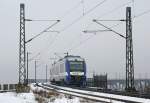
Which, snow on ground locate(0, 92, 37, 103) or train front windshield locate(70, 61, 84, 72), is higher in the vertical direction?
train front windshield locate(70, 61, 84, 72)

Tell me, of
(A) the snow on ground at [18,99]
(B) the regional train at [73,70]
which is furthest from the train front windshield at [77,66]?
(A) the snow on ground at [18,99]

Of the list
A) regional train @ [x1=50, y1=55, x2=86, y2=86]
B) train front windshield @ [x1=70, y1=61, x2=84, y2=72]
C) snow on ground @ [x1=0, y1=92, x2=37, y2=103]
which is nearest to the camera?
snow on ground @ [x1=0, y1=92, x2=37, y2=103]

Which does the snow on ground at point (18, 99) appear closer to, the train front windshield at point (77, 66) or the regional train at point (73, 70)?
the regional train at point (73, 70)

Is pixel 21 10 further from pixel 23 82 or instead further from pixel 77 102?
pixel 77 102

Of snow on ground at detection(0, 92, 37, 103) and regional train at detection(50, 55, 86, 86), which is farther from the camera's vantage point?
regional train at detection(50, 55, 86, 86)

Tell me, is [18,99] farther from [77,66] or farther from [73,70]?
[77,66]

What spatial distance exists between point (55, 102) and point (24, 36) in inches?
755

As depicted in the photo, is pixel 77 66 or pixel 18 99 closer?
pixel 18 99

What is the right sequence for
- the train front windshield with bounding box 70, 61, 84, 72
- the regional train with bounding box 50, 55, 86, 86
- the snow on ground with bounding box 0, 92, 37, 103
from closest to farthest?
the snow on ground with bounding box 0, 92, 37, 103 → the regional train with bounding box 50, 55, 86, 86 → the train front windshield with bounding box 70, 61, 84, 72

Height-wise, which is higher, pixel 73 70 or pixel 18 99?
pixel 73 70

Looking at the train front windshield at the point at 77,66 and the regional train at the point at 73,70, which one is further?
the train front windshield at the point at 77,66

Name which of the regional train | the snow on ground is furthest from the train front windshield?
the snow on ground

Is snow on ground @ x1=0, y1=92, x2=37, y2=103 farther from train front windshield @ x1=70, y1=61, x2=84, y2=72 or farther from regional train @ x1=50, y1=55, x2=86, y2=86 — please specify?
train front windshield @ x1=70, y1=61, x2=84, y2=72

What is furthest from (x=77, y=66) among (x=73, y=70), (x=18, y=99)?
(x=18, y=99)
